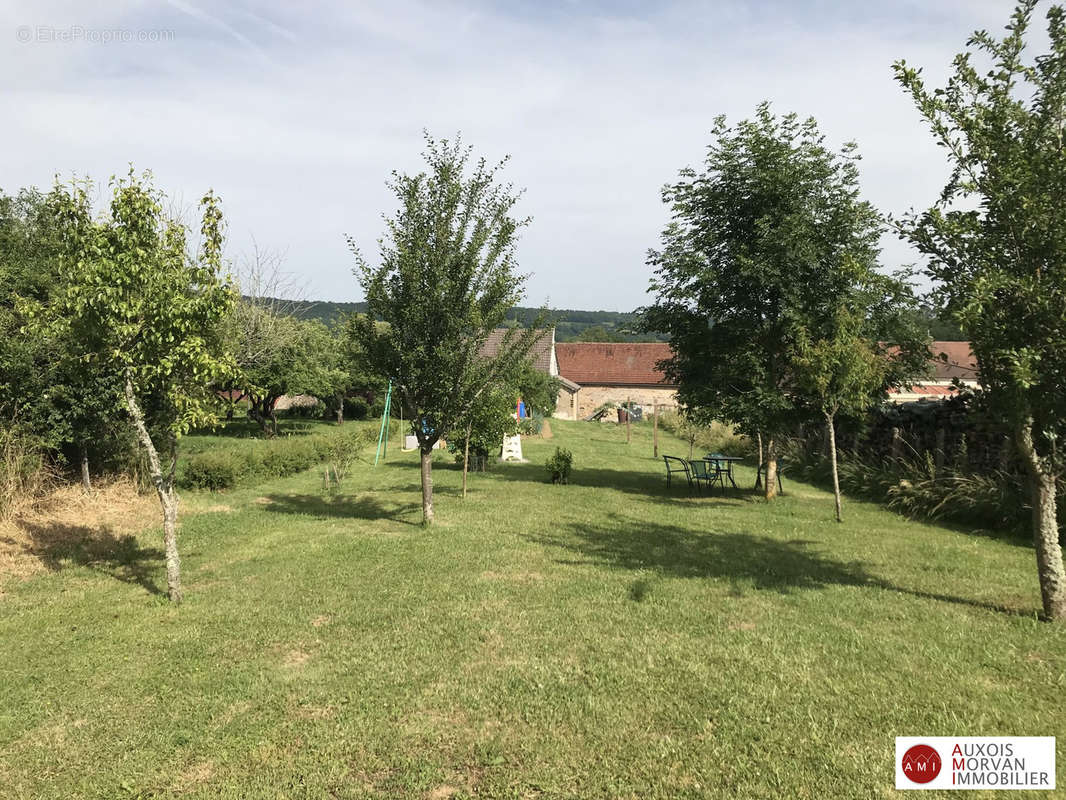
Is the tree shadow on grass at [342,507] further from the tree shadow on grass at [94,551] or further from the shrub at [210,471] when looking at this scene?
the tree shadow on grass at [94,551]

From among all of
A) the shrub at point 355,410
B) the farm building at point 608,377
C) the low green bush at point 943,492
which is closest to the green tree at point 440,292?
the low green bush at point 943,492

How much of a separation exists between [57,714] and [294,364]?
23.2 metres

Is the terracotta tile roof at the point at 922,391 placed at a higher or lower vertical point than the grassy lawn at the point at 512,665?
higher

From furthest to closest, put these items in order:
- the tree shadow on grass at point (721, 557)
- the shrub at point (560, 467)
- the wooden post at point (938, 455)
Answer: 1. the shrub at point (560, 467)
2. the wooden post at point (938, 455)
3. the tree shadow on grass at point (721, 557)

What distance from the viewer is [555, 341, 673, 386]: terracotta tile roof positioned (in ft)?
168

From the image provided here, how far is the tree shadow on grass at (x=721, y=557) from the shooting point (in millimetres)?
7859

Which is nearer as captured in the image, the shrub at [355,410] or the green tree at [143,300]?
the green tree at [143,300]

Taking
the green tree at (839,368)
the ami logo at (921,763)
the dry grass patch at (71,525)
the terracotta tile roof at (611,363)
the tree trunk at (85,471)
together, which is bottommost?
the ami logo at (921,763)

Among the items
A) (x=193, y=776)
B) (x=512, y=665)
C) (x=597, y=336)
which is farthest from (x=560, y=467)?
(x=597, y=336)

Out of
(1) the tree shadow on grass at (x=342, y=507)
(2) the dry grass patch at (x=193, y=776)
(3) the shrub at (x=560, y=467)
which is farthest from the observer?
(3) the shrub at (x=560, y=467)

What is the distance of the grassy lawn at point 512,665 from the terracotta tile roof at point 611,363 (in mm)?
41352

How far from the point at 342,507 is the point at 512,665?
8584mm

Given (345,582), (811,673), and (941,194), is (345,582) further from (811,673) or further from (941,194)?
(941,194)

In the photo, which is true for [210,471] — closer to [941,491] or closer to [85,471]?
[85,471]
